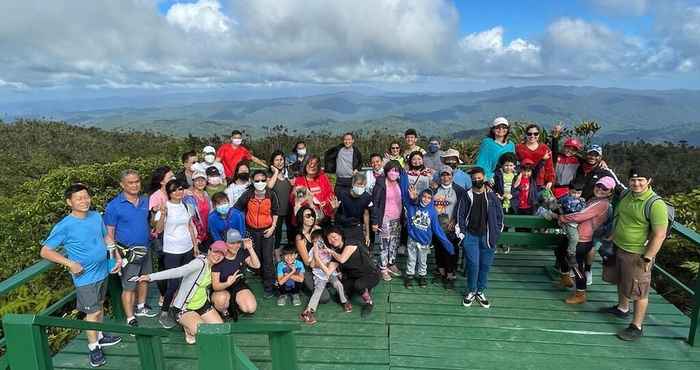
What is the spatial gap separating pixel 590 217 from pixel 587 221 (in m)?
0.09

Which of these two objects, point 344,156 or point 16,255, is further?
point 16,255

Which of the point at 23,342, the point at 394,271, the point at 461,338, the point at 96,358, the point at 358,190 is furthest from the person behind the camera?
the point at 394,271

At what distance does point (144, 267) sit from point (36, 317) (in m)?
2.83

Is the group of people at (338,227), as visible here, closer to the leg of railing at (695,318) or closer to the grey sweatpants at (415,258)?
the grey sweatpants at (415,258)

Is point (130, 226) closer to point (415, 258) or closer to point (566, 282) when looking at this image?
point (415, 258)

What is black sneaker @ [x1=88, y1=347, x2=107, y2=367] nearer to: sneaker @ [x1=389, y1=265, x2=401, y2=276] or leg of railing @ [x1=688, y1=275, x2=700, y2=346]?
sneaker @ [x1=389, y1=265, x2=401, y2=276]

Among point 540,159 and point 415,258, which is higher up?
point 540,159

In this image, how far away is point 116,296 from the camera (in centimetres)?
489

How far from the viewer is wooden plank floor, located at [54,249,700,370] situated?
425cm

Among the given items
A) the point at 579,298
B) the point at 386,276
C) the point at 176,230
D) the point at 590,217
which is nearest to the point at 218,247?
the point at 176,230

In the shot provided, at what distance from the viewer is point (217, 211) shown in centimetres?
515

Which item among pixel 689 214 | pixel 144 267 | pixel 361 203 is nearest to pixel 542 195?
pixel 361 203

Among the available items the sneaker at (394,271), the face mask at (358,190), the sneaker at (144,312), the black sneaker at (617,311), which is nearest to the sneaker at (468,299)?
the sneaker at (394,271)

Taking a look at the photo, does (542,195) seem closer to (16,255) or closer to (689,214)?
(689,214)
